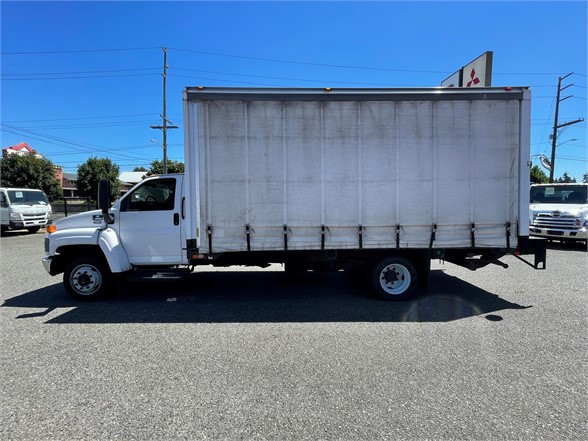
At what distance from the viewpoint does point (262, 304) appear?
578 cm

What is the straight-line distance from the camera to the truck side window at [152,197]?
592 cm

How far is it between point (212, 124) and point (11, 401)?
404 centimetres

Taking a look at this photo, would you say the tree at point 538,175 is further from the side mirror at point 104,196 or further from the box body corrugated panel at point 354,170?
the side mirror at point 104,196

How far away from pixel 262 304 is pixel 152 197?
103 inches

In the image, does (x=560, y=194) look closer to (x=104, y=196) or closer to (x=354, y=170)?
(x=354, y=170)

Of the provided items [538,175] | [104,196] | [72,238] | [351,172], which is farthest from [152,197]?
[538,175]

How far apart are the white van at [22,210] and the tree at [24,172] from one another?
23877 millimetres

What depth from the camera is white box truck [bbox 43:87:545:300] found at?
542cm

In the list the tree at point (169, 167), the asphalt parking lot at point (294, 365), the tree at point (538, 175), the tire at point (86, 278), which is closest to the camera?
the asphalt parking lot at point (294, 365)

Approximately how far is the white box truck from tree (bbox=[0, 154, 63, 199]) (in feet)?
128

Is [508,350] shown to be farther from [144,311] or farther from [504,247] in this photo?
[144,311]

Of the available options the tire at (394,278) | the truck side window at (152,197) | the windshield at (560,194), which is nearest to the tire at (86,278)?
the truck side window at (152,197)

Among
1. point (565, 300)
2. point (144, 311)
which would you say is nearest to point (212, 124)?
point (144, 311)

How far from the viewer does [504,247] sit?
569 cm
